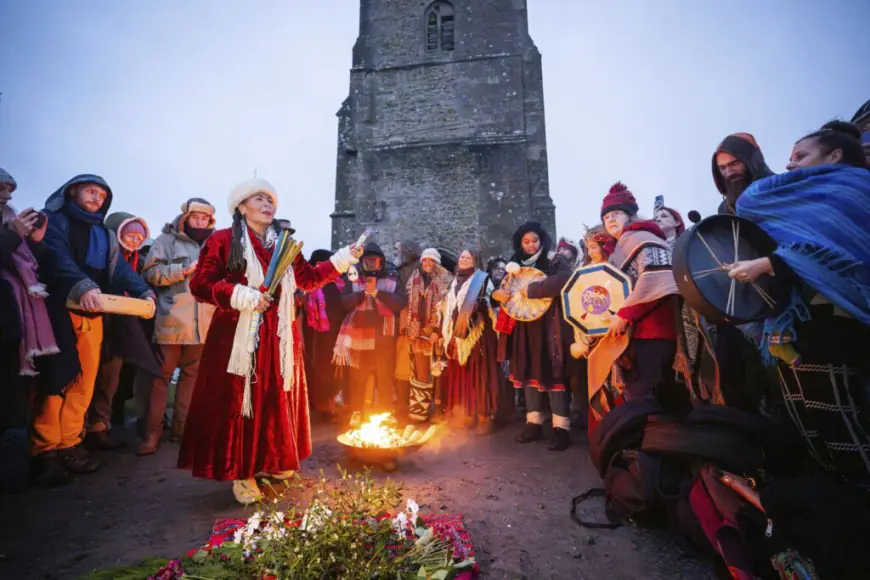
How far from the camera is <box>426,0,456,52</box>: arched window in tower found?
1584cm

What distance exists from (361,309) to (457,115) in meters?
11.6

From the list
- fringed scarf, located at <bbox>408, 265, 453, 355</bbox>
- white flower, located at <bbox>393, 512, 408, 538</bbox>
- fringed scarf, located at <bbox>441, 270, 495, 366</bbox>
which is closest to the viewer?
white flower, located at <bbox>393, 512, 408, 538</bbox>

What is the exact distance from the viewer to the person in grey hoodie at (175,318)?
4.35 m

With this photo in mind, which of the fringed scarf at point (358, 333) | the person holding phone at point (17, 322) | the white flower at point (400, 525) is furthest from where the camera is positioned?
the fringed scarf at point (358, 333)

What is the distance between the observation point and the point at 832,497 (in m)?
1.64

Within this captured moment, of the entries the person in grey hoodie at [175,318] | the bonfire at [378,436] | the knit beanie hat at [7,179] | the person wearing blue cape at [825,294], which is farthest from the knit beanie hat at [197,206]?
the person wearing blue cape at [825,294]

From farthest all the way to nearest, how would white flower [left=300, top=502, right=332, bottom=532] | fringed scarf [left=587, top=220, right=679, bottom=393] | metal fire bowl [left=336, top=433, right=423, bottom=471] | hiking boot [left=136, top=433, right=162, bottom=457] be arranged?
hiking boot [left=136, top=433, right=162, bottom=457], metal fire bowl [left=336, top=433, right=423, bottom=471], fringed scarf [left=587, top=220, right=679, bottom=393], white flower [left=300, top=502, right=332, bottom=532]

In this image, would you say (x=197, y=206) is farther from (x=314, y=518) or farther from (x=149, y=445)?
(x=314, y=518)

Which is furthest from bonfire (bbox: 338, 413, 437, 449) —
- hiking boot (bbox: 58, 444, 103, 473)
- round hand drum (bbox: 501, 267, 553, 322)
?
hiking boot (bbox: 58, 444, 103, 473)

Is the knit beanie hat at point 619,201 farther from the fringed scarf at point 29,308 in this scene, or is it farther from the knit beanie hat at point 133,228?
the knit beanie hat at point 133,228

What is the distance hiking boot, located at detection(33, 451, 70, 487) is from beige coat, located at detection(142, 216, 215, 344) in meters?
1.29

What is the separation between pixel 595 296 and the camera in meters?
3.24

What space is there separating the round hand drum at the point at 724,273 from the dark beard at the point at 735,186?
74cm

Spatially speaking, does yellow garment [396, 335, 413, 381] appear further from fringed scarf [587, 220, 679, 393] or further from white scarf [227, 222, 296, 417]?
fringed scarf [587, 220, 679, 393]
